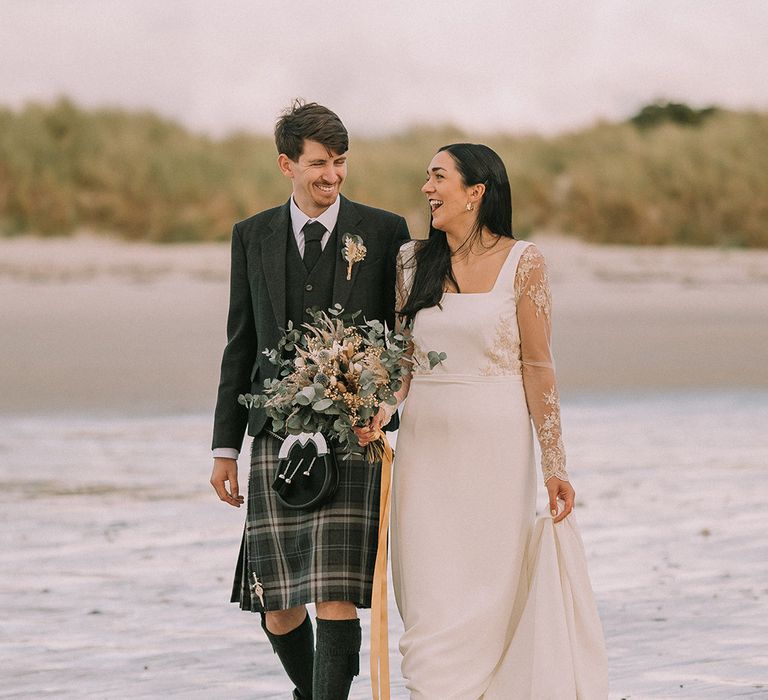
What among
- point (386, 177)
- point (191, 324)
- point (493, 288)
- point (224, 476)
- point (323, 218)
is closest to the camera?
point (493, 288)

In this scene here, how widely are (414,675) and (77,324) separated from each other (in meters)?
13.1

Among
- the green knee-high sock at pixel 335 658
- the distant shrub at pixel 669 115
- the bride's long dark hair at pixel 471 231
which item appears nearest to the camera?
the green knee-high sock at pixel 335 658

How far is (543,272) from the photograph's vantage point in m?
4.82

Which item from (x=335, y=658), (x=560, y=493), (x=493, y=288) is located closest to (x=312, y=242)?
(x=493, y=288)

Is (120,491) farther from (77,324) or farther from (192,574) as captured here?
(77,324)

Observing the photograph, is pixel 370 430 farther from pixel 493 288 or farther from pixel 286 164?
pixel 286 164

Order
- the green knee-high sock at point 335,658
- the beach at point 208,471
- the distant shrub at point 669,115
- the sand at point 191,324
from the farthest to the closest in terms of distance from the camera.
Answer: the distant shrub at point 669,115
the sand at point 191,324
the beach at point 208,471
the green knee-high sock at point 335,658

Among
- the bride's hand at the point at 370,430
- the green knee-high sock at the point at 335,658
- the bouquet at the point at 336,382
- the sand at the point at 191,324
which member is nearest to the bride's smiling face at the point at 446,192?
the bouquet at the point at 336,382

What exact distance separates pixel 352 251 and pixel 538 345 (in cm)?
64

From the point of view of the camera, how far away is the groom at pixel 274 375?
4766 millimetres

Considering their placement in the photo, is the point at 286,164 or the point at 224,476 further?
the point at 224,476

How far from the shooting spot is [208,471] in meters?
10.6

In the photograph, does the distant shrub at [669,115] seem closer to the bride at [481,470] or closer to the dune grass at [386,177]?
the dune grass at [386,177]

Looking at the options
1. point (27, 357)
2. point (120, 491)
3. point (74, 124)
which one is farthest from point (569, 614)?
point (74, 124)
